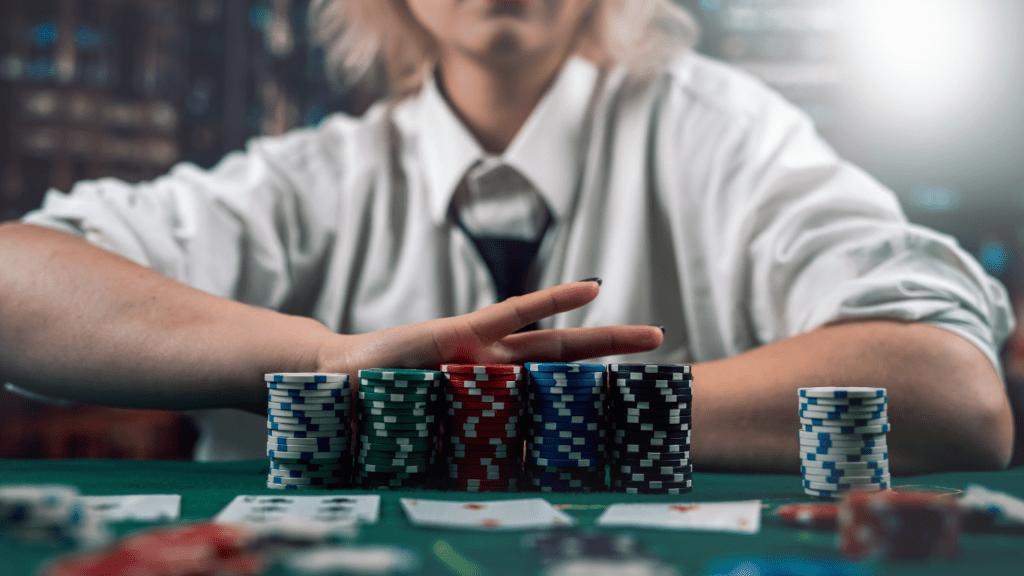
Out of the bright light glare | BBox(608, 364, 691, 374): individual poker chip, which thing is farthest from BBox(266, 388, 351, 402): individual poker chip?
the bright light glare

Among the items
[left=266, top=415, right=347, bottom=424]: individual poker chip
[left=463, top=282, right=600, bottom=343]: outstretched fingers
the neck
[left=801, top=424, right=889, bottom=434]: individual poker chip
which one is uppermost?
the neck

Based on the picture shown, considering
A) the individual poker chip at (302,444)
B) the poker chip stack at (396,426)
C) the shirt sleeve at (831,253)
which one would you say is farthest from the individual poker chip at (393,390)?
the shirt sleeve at (831,253)

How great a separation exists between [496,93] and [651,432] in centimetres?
170

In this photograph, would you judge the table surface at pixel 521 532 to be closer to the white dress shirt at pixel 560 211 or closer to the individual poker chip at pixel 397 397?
the individual poker chip at pixel 397 397

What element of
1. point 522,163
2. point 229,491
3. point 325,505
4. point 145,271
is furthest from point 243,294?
point 325,505

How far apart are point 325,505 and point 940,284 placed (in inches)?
57.3

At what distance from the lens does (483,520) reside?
93 centimetres

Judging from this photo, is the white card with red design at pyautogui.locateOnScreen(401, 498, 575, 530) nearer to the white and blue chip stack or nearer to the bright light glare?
the white and blue chip stack

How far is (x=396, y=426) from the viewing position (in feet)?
3.89

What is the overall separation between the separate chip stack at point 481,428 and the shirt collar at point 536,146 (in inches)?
53.5

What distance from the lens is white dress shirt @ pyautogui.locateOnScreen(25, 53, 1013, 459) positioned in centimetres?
220

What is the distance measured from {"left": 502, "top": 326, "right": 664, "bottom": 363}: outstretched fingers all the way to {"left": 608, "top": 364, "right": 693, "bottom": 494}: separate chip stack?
111 millimetres

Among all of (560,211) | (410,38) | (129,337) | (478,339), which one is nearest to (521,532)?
(478,339)

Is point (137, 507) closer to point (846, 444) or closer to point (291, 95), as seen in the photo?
point (846, 444)
